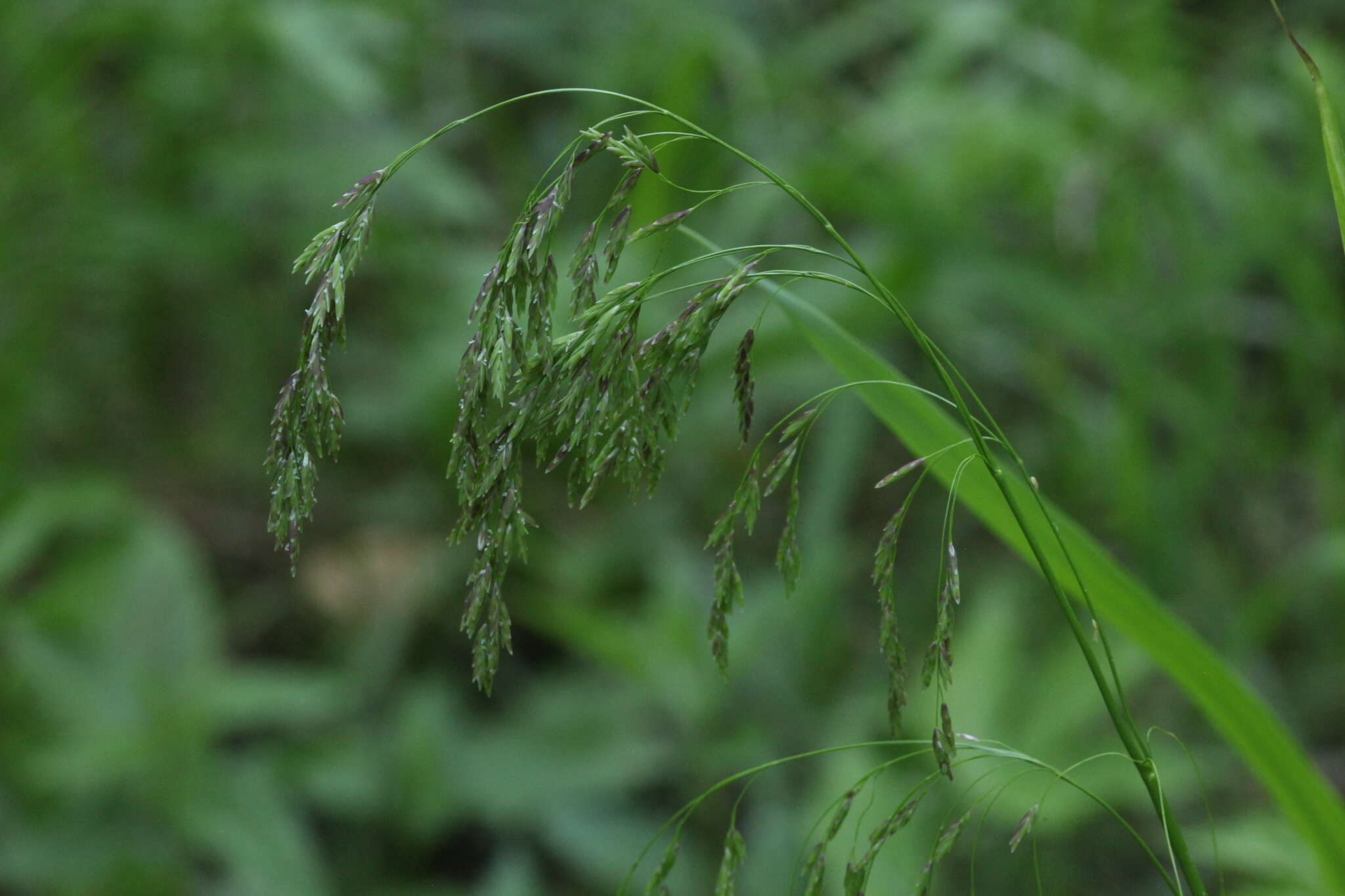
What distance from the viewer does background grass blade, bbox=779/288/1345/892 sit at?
2.48 feet

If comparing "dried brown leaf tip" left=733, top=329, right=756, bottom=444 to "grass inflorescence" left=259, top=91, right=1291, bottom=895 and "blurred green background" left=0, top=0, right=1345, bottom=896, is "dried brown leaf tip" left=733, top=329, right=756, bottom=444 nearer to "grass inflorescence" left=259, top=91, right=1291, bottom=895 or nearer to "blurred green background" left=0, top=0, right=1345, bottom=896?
"grass inflorescence" left=259, top=91, right=1291, bottom=895

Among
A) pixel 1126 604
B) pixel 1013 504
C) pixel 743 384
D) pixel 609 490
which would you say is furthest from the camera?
pixel 609 490

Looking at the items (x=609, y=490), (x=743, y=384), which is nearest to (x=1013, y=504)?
(x=743, y=384)

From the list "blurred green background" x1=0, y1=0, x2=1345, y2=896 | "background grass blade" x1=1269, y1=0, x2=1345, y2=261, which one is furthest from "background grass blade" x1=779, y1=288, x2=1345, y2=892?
"blurred green background" x1=0, y1=0, x2=1345, y2=896

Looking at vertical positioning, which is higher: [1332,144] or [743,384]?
[1332,144]

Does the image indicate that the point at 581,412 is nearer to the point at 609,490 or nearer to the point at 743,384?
the point at 743,384

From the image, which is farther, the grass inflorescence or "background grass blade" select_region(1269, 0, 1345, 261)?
"background grass blade" select_region(1269, 0, 1345, 261)

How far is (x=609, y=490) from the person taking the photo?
278 centimetres

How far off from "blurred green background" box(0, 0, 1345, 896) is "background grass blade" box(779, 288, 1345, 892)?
942mm

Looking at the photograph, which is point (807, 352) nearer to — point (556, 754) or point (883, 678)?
point (883, 678)

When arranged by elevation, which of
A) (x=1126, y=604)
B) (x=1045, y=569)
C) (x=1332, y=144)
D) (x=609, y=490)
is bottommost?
(x=609, y=490)

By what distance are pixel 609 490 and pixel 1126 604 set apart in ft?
6.81

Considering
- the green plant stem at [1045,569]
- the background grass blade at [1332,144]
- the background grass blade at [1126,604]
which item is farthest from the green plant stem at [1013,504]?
the background grass blade at [1332,144]

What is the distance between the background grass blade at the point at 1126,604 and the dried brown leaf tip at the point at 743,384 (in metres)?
0.11
